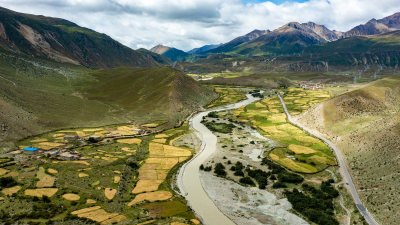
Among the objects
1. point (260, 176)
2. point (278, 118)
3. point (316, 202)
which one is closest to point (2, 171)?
point (260, 176)

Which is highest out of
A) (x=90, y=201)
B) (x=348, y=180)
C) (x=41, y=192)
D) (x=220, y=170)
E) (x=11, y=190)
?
(x=348, y=180)

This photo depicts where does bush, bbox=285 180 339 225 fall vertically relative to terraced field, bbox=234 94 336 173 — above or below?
below

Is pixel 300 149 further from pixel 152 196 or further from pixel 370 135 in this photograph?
pixel 152 196

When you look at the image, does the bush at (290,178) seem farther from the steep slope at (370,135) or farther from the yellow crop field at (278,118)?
the yellow crop field at (278,118)

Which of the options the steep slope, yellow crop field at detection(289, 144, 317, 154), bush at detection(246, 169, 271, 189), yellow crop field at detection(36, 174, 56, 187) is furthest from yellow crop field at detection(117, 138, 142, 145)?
the steep slope

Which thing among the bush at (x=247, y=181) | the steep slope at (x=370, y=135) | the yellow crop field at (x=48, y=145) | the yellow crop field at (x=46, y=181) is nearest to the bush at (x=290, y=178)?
the bush at (x=247, y=181)

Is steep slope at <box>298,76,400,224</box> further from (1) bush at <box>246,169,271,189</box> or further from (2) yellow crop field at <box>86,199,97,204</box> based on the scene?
(2) yellow crop field at <box>86,199,97,204</box>

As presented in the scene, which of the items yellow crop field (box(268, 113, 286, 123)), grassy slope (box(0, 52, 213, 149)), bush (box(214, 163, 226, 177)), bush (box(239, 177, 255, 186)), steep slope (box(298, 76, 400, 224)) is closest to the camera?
steep slope (box(298, 76, 400, 224))
